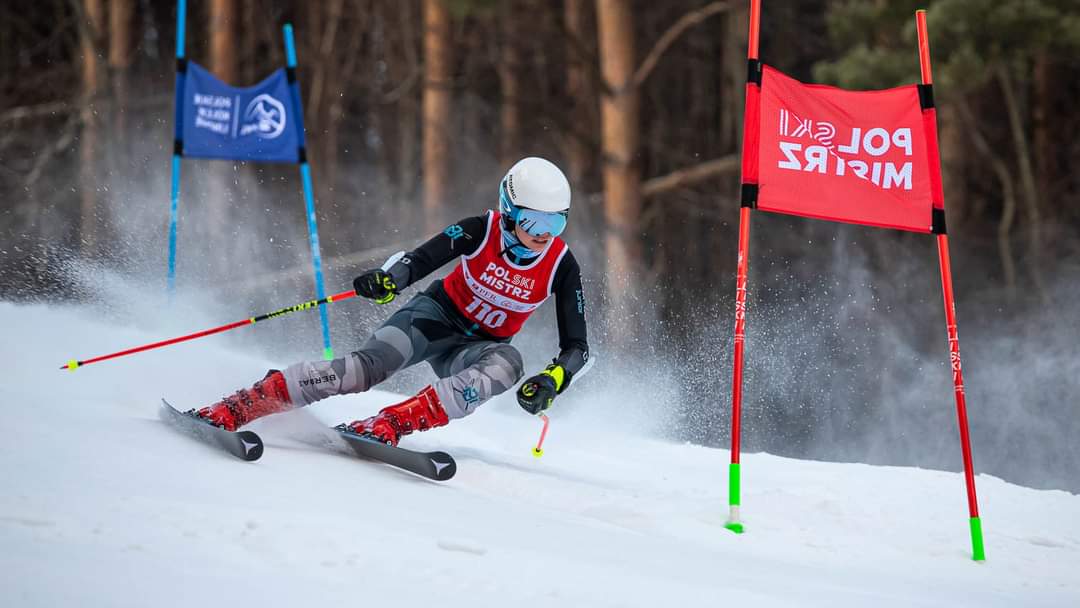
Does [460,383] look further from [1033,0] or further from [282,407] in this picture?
[1033,0]

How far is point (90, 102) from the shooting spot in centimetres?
1912

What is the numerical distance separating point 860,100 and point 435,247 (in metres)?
2.06

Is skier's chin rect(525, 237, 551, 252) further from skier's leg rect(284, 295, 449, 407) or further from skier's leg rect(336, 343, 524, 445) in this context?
skier's leg rect(284, 295, 449, 407)

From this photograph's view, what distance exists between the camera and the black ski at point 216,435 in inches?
159

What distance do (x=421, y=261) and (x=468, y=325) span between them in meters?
0.47

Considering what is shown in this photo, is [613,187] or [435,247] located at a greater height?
[613,187]

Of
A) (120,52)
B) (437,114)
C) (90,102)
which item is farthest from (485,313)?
(90,102)

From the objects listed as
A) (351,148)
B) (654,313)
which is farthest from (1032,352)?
(351,148)

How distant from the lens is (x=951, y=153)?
1355 cm

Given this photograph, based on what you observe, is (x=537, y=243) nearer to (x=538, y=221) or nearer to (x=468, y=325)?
(x=538, y=221)

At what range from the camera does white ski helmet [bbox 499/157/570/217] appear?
4816mm

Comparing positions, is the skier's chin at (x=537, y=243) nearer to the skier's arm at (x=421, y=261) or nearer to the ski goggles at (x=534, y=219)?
the ski goggles at (x=534, y=219)

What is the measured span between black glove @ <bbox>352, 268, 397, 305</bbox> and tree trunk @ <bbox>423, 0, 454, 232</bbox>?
11798mm

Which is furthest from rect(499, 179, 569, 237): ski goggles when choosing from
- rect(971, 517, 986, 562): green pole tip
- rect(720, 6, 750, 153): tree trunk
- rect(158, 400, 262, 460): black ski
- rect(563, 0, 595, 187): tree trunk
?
rect(563, 0, 595, 187): tree trunk
